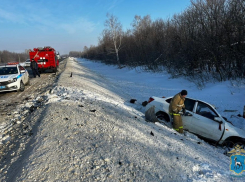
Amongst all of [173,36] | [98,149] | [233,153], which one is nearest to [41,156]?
[98,149]

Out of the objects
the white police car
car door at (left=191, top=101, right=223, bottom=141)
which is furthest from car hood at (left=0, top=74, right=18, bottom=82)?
car door at (left=191, top=101, right=223, bottom=141)

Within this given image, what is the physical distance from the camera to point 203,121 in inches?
229

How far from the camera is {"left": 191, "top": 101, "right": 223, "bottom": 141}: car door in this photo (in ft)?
18.4

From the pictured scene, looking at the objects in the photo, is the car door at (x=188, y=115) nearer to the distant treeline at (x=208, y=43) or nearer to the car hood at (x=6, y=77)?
the distant treeline at (x=208, y=43)

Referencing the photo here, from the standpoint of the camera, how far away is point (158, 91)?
13484 mm

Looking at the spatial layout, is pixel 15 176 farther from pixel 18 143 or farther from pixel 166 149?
pixel 166 149

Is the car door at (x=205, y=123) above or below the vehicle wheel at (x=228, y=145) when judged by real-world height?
Answer: above

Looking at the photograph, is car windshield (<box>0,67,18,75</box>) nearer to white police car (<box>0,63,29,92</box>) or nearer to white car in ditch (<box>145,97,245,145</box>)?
white police car (<box>0,63,29,92</box>)

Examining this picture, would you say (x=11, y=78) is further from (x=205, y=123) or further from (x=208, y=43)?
(x=208, y=43)

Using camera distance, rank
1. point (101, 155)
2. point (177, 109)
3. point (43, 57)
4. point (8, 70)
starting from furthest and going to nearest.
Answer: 1. point (43, 57)
2. point (8, 70)
3. point (177, 109)
4. point (101, 155)

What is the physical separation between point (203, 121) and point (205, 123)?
88 millimetres

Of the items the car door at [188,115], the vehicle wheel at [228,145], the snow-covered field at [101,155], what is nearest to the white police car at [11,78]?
the snow-covered field at [101,155]

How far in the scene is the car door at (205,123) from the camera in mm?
5621

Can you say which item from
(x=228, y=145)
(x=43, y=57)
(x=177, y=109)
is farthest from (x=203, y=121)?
(x=43, y=57)
